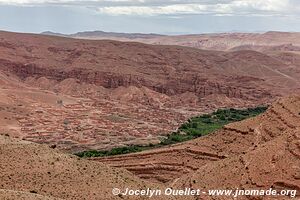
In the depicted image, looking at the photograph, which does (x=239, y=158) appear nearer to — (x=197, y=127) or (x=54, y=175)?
(x=54, y=175)

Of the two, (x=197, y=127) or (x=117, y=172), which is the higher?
(x=117, y=172)

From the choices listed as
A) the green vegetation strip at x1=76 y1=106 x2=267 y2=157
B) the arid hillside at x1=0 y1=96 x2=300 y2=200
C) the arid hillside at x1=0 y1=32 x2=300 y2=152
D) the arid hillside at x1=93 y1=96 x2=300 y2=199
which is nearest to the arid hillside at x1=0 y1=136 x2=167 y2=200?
the arid hillside at x1=0 y1=96 x2=300 y2=200

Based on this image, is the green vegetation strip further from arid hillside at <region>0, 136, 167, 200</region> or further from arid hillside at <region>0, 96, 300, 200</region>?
arid hillside at <region>0, 136, 167, 200</region>

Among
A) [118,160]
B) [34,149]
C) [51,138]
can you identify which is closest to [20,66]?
[51,138]

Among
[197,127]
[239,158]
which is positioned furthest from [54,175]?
[197,127]

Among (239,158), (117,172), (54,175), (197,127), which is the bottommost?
(197,127)
